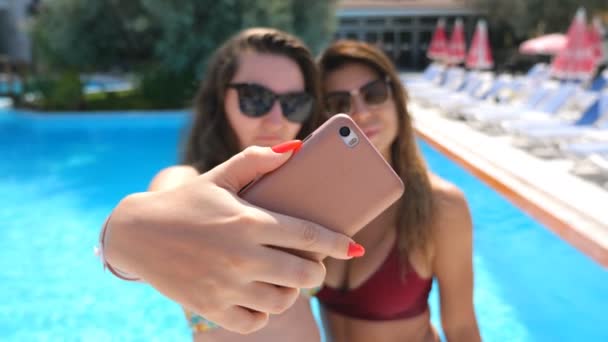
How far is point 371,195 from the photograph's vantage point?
67 centimetres

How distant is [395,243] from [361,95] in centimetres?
41

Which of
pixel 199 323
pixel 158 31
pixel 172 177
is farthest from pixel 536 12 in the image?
pixel 199 323

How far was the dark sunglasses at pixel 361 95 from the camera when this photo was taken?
1.45 m

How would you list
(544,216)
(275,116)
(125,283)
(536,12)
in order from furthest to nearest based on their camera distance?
(536,12) → (125,283) → (544,216) → (275,116)

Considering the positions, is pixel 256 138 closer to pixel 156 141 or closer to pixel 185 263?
pixel 185 263

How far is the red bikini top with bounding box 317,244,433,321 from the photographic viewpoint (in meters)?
1.37

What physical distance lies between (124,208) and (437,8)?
25.6 meters

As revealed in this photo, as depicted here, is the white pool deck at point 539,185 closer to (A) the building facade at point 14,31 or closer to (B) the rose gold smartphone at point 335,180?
(B) the rose gold smartphone at point 335,180

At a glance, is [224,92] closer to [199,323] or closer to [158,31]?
[199,323]

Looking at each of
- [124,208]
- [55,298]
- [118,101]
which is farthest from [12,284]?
[118,101]

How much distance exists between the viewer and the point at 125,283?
4379 mm

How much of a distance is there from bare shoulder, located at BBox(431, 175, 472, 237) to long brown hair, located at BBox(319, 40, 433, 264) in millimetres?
25

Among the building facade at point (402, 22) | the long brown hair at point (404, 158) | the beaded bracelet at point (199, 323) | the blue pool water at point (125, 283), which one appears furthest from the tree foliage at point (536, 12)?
the beaded bracelet at point (199, 323)

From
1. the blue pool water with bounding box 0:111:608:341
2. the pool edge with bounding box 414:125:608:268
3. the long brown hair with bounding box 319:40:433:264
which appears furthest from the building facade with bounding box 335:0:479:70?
the long brown hair with bounding box 319:40:433:264
